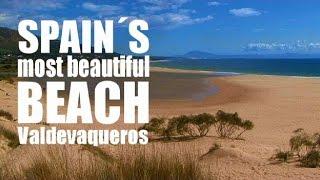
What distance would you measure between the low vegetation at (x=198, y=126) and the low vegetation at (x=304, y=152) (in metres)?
3.62

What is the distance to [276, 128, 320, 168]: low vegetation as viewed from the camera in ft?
39.9

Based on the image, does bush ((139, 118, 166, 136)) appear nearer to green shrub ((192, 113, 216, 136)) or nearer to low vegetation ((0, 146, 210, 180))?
green shrub ((192, 113, 216, 136))

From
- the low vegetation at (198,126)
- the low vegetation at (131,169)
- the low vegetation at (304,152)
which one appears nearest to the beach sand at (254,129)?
the low vegetation at (131,169)

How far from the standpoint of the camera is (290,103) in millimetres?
33688

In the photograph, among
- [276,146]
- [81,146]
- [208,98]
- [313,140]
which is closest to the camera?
[81,146]

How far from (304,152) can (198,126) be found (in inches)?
191

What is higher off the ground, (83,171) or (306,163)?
(83,171)

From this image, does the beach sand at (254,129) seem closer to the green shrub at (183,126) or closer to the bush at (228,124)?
the bush at (228,124)

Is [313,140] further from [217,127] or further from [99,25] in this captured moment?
[99,25]

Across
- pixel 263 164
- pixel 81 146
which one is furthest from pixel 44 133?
pixel 263 164

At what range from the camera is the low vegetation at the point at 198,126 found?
1777 cm

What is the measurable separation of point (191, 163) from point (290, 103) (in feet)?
93.8

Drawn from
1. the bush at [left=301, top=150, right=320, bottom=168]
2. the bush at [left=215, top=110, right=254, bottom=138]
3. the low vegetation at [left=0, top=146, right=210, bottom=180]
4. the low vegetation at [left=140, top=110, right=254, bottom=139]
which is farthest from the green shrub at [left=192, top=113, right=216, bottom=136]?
the low vegetation at [left=0, top=146, right=210, bottom=180]

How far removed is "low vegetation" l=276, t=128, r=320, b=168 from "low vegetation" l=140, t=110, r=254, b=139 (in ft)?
11.9
